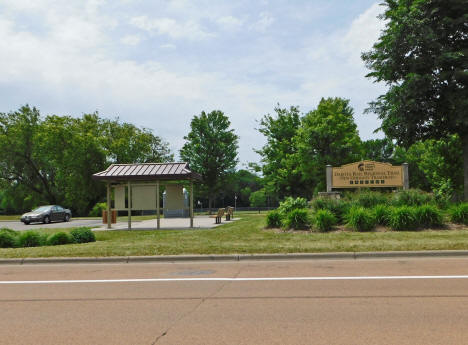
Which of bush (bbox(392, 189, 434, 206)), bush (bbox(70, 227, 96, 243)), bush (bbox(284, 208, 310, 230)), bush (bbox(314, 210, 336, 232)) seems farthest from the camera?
bush (bbox(392, 189, 434, 206))

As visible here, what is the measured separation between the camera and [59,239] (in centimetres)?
1411

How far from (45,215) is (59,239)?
55.4ft

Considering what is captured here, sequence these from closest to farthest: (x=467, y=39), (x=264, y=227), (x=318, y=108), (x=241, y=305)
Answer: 1. (x=241, y=305)
2. (x=264, y=227)
3. (x=467, y=39)
4. (x=318, y=108)

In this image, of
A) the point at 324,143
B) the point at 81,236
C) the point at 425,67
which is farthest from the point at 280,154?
the point at 81,236

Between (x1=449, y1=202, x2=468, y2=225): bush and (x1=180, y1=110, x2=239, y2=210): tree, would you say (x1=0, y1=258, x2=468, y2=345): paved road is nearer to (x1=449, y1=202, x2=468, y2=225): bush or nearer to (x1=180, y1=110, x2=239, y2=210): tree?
(x1=449, y1=202, x2=468, y2=225): bush

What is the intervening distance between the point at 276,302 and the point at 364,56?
66.8ft

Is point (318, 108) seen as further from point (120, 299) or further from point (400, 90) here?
point (120, 299)

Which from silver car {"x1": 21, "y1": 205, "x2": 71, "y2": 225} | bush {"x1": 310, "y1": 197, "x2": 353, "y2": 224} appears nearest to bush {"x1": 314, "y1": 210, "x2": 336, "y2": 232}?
bush {"x1": 310, "y1": 197, "x2": 353, "y2": 224}

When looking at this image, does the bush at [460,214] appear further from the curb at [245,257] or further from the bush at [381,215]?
the curb at [245,257]

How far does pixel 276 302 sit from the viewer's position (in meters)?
6.16

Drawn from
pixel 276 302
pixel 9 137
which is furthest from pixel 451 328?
pixel 9 137

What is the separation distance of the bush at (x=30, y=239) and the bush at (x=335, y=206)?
10.3 metres

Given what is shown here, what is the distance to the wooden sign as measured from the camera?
66.3ft

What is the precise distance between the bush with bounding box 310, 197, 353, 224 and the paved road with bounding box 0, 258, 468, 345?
6.81 meters
